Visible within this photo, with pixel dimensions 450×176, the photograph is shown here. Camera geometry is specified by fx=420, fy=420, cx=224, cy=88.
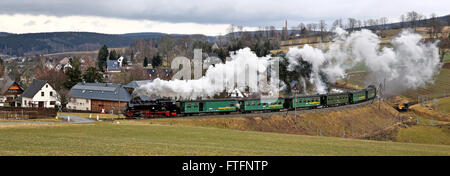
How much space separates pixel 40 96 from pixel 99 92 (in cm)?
1268

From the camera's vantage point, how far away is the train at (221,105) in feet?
179

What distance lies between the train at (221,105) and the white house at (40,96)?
98.3 feet

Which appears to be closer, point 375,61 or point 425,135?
point 425,135

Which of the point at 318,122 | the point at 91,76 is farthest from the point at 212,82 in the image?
the point at 91,76

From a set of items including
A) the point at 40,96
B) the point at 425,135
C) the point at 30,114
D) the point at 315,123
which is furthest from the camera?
the point at 40,96

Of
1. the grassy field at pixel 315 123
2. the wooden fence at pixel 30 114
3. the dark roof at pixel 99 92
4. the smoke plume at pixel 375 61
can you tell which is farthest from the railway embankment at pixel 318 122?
the dark roof at pixel 99 92

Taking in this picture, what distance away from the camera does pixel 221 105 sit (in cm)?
5881

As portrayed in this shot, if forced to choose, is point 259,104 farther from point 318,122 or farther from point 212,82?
point 318,122

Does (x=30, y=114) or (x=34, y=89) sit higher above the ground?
(x=34, y=89)

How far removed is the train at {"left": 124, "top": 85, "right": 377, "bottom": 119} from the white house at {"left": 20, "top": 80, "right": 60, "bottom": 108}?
30.0 metres

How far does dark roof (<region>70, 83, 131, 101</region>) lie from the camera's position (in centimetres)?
7225

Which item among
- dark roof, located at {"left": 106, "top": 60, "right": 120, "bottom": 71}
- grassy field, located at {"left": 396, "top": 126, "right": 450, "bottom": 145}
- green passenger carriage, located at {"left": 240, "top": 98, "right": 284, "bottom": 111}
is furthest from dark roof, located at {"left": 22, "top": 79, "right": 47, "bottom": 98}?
dark roof, located at {"left": 106, "top": 60, "right": 120, "bottom": 71}

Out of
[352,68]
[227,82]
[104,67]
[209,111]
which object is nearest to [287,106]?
[227,82]
